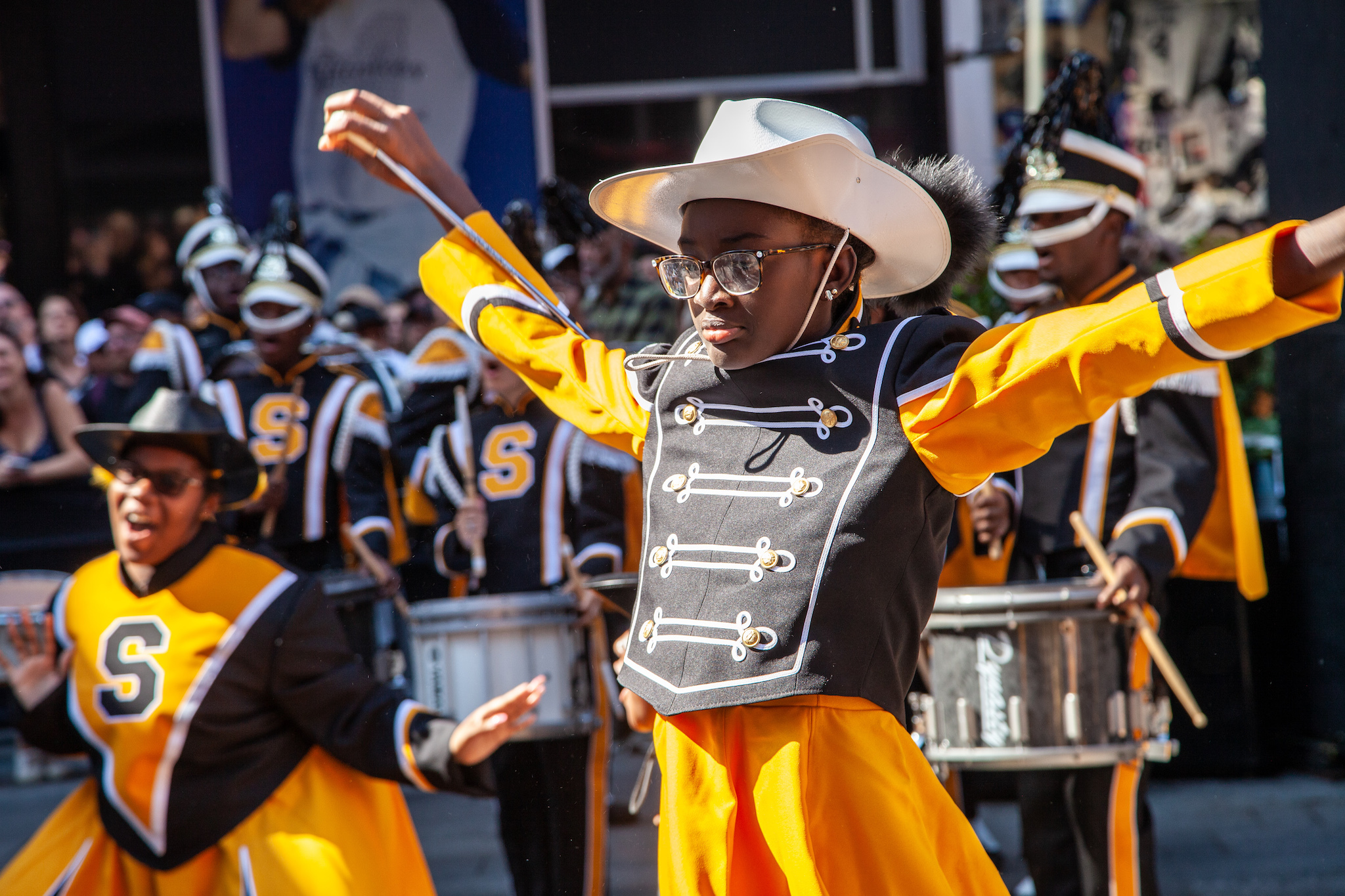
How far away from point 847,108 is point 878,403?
8209 mm

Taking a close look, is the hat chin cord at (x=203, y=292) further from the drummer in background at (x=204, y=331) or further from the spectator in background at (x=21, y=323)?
the spectator in background at (x=21, y=323)

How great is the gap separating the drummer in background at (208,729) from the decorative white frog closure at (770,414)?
1.02m

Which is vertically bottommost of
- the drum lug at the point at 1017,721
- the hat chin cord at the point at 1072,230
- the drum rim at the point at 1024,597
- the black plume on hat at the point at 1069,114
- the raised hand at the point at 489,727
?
the drum lug at the point at 1017,721

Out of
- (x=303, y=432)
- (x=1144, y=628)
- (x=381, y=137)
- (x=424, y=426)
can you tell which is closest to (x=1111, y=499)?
(x=1144, y=628)

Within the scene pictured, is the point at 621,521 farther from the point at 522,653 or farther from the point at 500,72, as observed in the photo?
the point at 500,72

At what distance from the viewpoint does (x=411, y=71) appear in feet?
36.0

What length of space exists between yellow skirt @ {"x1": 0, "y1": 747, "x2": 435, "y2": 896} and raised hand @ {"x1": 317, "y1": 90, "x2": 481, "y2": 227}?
57.6 inches

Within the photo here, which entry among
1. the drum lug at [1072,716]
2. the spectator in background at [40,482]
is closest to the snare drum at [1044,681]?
the drum lug at [1072,716]

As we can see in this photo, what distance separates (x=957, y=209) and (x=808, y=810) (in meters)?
1.17

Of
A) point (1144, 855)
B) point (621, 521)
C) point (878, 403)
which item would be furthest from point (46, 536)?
point (878, 403)

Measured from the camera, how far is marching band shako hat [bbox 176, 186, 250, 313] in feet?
25.1

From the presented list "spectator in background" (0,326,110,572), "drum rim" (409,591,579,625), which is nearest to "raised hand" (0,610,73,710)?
"drum rim" (409,591,579,625)

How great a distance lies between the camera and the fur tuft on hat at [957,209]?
284 centimetres

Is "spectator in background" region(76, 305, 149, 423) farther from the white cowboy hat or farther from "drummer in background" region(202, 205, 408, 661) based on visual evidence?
the white cowboy hat
